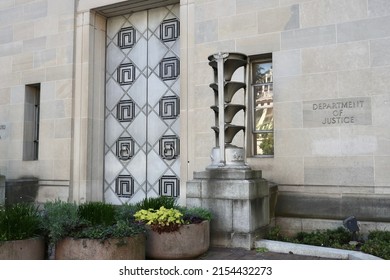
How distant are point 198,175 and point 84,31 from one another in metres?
6.30

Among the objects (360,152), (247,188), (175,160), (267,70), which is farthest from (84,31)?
(360,152)

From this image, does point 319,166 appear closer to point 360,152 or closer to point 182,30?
point 360,152

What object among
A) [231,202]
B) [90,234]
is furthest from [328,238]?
[90,234]

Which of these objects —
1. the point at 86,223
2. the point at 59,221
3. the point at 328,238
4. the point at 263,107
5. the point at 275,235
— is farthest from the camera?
the point at 263,107

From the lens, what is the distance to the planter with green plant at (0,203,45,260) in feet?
17.0

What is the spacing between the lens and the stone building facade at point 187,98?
25.6 feet

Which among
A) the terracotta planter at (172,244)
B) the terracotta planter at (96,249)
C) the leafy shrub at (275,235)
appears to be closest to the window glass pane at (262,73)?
the leafy shrub at (275,235)

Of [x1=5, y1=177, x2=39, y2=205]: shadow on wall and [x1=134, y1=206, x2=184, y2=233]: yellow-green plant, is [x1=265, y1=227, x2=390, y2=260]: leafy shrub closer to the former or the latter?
[x1=134, y1=206, x2=184, y2=233]: yellow-green plant

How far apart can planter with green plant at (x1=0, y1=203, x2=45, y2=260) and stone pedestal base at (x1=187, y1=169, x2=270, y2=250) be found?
276 cm

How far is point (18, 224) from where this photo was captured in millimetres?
5441

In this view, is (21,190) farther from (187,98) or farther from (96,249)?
(96,249)

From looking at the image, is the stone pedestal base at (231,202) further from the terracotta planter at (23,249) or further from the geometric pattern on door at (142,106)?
the geometric pattern on door at (142,106)

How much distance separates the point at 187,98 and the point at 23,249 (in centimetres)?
543

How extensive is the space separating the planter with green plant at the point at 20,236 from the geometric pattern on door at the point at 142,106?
5068 millimetres
